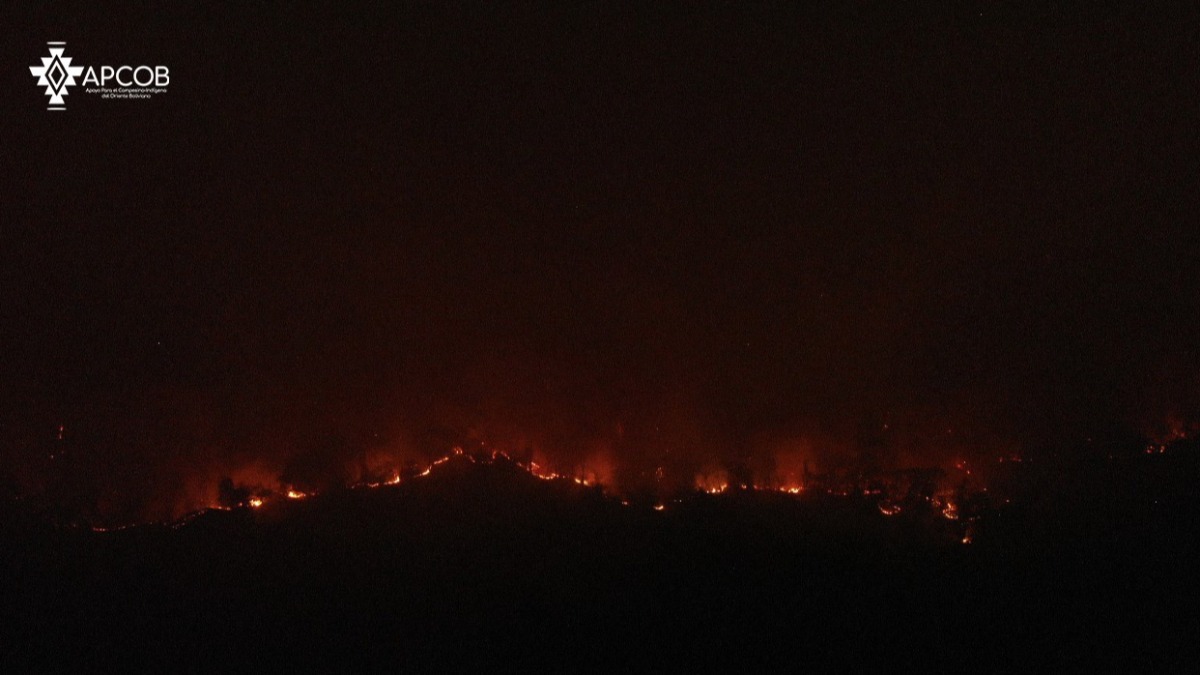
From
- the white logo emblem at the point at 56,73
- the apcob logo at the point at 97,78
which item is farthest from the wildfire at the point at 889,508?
the white logo emblem at the point at 56,73

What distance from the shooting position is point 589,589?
13.9 feet

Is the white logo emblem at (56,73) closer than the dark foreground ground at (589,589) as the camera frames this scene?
No

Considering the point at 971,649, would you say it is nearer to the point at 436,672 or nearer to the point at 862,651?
the point at 862,651

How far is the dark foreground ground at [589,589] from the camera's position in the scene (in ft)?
13.6

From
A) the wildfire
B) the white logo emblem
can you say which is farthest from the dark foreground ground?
the white logo emblem

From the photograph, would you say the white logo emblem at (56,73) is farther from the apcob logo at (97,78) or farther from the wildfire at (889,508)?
the wildfire at (889,508)

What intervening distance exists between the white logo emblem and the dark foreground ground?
2.50 meters

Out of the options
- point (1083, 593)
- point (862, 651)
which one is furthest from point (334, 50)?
point (1083, 593)

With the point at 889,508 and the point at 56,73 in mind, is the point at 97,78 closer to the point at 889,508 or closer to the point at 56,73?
the point at 56,73

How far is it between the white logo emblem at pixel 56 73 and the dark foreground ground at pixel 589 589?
98.3 inches

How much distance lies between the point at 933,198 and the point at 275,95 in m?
4.11

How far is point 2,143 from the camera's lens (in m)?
4.82

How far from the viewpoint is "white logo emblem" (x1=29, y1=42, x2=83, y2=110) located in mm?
4770

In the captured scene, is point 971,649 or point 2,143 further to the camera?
point 2,143
